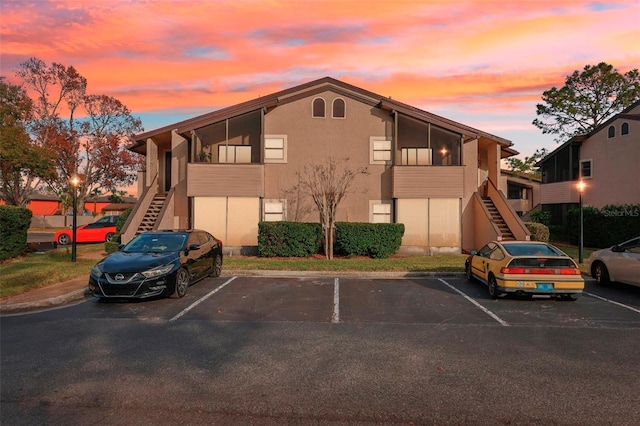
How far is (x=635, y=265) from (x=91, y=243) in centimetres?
2610

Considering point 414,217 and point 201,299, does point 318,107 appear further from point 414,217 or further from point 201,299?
point 201,299

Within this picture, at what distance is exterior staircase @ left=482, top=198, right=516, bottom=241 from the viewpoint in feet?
62.1

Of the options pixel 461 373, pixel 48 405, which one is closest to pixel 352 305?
pixel 461 373

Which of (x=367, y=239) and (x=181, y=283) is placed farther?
(x=367, y=239)

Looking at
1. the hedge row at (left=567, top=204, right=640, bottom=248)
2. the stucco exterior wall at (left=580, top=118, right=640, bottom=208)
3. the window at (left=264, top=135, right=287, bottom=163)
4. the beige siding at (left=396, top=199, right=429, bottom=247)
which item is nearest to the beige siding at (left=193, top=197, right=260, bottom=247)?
the window at (left=264, top=135, right=287, bottom=163)

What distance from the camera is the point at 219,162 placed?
1991 centimetres

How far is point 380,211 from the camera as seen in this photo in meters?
20.1

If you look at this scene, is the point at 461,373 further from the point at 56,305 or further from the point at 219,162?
the point at 219,162

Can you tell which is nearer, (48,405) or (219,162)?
(48,405)

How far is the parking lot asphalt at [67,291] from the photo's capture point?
29.7 ft

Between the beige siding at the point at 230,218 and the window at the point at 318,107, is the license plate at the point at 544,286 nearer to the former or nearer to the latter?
the beige siding at the point at 230,218

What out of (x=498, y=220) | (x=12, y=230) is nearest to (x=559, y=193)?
(x=498, y=220)

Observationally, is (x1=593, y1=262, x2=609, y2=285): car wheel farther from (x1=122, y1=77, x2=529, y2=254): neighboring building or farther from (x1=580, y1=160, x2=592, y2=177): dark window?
(x1=580, y1=160, x2=592, y2=177): dark window

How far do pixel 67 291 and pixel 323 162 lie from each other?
12.7 m
